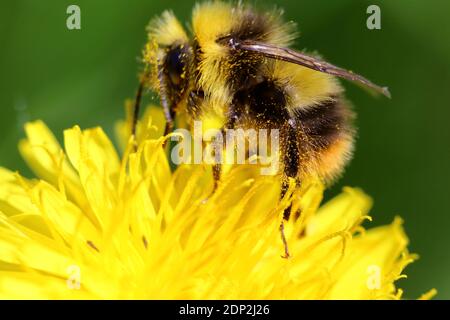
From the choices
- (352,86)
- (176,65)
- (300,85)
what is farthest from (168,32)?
(352,86)

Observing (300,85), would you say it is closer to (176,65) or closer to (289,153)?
(289,153)

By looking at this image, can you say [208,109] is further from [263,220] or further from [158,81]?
[263,220]

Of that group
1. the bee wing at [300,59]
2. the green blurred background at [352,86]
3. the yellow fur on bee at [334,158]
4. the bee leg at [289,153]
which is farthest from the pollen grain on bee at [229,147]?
the green blurred background at [352,86]

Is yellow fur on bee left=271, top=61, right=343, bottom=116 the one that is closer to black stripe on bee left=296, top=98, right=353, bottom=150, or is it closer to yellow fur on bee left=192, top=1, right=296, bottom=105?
black stripe on bee left=296, top=98, right=353, bottom=150

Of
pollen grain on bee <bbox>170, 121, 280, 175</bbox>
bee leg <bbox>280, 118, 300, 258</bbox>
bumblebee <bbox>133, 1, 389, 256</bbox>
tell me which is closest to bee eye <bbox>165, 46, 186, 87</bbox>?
bumblebee <bbox>133, 1, 389, 256</bbox>

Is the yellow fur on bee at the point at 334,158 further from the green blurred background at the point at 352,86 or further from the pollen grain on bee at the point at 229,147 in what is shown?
the green blurred background at the point at 352,86
